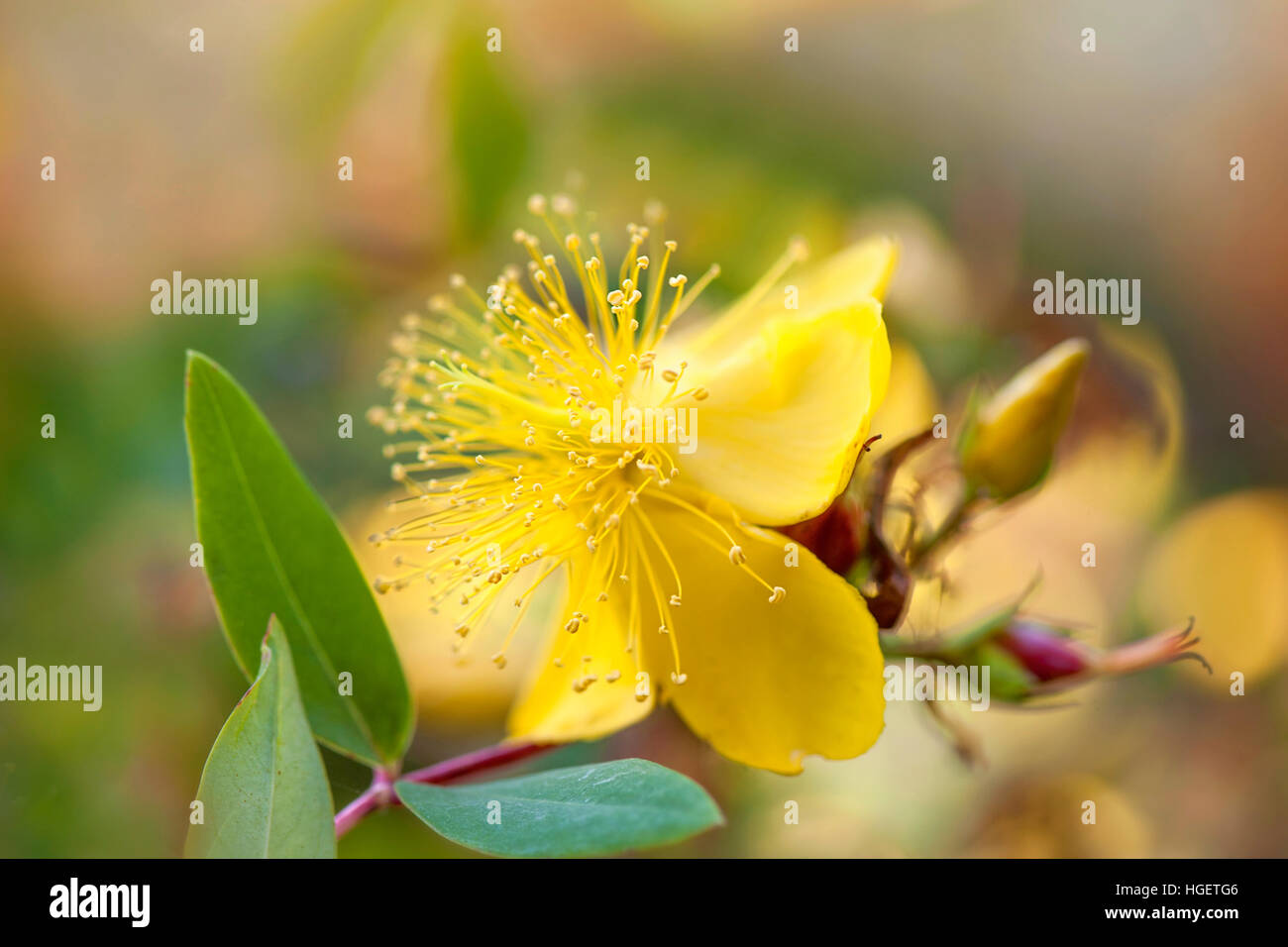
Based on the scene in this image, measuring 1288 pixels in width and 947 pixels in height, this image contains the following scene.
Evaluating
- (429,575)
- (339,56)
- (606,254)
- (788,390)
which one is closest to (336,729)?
(429,575)

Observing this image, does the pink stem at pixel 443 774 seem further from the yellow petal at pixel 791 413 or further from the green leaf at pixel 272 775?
the yellow petal at pixel 791 413

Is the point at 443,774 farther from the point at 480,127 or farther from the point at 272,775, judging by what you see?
the point at 480,127

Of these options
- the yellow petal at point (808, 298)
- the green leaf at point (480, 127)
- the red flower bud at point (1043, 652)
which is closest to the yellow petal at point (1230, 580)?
the red flower bud at point (1043, 652)

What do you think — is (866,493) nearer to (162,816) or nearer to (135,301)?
(162,816)

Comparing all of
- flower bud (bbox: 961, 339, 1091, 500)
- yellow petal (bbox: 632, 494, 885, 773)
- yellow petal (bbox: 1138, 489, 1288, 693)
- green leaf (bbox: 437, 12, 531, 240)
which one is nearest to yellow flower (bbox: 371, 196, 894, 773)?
yellow petal (bbox: 632, 494, 885, 773)

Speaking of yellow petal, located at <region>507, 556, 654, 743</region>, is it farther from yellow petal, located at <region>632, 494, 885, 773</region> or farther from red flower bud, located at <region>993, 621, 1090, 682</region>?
red flower bud, located at <region>993, 621, 1090, 682</region>

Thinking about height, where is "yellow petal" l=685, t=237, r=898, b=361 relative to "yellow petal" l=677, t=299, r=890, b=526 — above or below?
above
